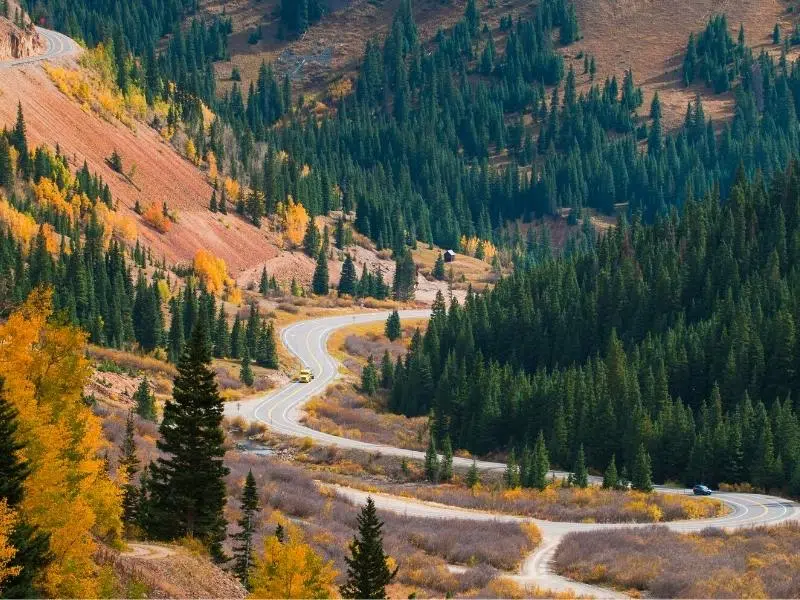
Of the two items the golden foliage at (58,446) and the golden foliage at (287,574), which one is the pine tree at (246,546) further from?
the golden foliage at (287,574)

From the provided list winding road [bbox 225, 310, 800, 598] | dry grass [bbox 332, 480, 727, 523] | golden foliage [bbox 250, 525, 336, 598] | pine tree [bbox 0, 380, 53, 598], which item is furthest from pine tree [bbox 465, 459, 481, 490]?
pine tree [bbox 0, 380, 53, 598]

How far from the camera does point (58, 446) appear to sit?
47.6m

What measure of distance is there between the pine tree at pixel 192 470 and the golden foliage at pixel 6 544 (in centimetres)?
1589

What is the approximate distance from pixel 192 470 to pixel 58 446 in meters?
10.6

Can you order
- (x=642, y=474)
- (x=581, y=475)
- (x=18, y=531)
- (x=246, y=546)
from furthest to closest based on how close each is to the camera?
(x=581, y=475) < (x=642, y=474) < (x=246, y=546) < (x=18, y=531)

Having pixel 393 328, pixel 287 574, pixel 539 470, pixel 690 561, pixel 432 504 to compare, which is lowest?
pixel 432 504

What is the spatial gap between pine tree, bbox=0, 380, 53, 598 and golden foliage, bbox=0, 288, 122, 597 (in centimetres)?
59

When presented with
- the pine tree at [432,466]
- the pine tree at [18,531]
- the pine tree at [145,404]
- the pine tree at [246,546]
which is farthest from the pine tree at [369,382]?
the pine tree at [18,531]

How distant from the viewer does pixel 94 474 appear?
50.7 m

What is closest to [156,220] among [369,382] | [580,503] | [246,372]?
[246,372]

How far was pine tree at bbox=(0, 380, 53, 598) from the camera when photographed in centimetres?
4091

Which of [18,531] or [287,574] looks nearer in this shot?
[18,531]

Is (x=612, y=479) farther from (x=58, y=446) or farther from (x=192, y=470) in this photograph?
(x=58, y=446)

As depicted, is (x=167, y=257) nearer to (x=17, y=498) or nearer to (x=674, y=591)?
(x=674, y=591)
